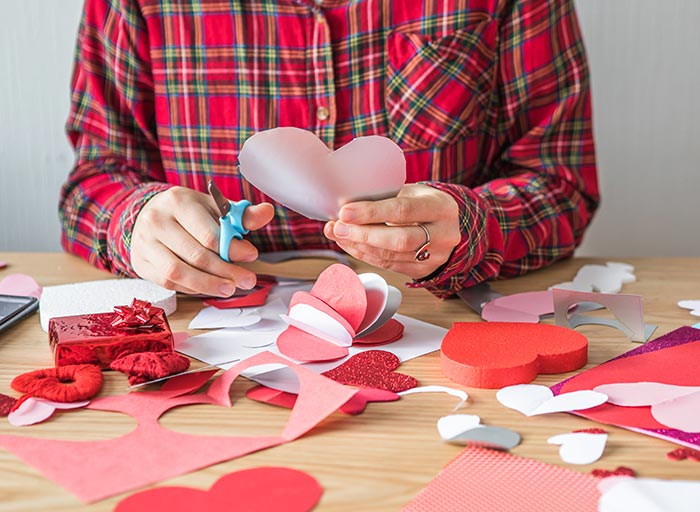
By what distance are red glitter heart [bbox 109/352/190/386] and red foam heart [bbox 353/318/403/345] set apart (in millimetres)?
197

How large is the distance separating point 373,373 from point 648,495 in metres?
0.30

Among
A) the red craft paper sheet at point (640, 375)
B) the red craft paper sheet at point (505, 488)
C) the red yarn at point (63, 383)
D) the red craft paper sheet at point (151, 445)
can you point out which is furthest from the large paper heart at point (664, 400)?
the red yarn at point (63, 383)

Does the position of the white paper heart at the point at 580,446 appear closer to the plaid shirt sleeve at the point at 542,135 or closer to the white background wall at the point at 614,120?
the plaid shirt sleeve at the point at 542,135

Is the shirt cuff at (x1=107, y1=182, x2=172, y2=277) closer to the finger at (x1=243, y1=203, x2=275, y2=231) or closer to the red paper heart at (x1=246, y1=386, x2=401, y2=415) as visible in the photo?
the finger at (x1=243, y1=203, x2=275, y2=231)

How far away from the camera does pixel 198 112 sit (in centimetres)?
132

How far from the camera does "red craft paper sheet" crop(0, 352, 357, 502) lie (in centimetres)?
59

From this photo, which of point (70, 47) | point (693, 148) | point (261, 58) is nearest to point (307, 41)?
point (261, 58)

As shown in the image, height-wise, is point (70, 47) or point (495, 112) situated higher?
point (70, 47)

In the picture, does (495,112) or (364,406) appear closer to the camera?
(364,406)

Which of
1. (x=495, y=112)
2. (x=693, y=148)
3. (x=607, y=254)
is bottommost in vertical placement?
(x=607, y=254)

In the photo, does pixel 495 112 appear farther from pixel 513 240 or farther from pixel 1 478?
pixel 1 478

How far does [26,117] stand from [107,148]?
54 cm

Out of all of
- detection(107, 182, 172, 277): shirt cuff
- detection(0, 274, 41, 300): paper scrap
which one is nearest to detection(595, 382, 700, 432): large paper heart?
detection(107, 182, 172, 277): shirt cuff

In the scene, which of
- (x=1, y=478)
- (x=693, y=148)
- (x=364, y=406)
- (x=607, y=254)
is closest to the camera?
(x=1, y=478)
